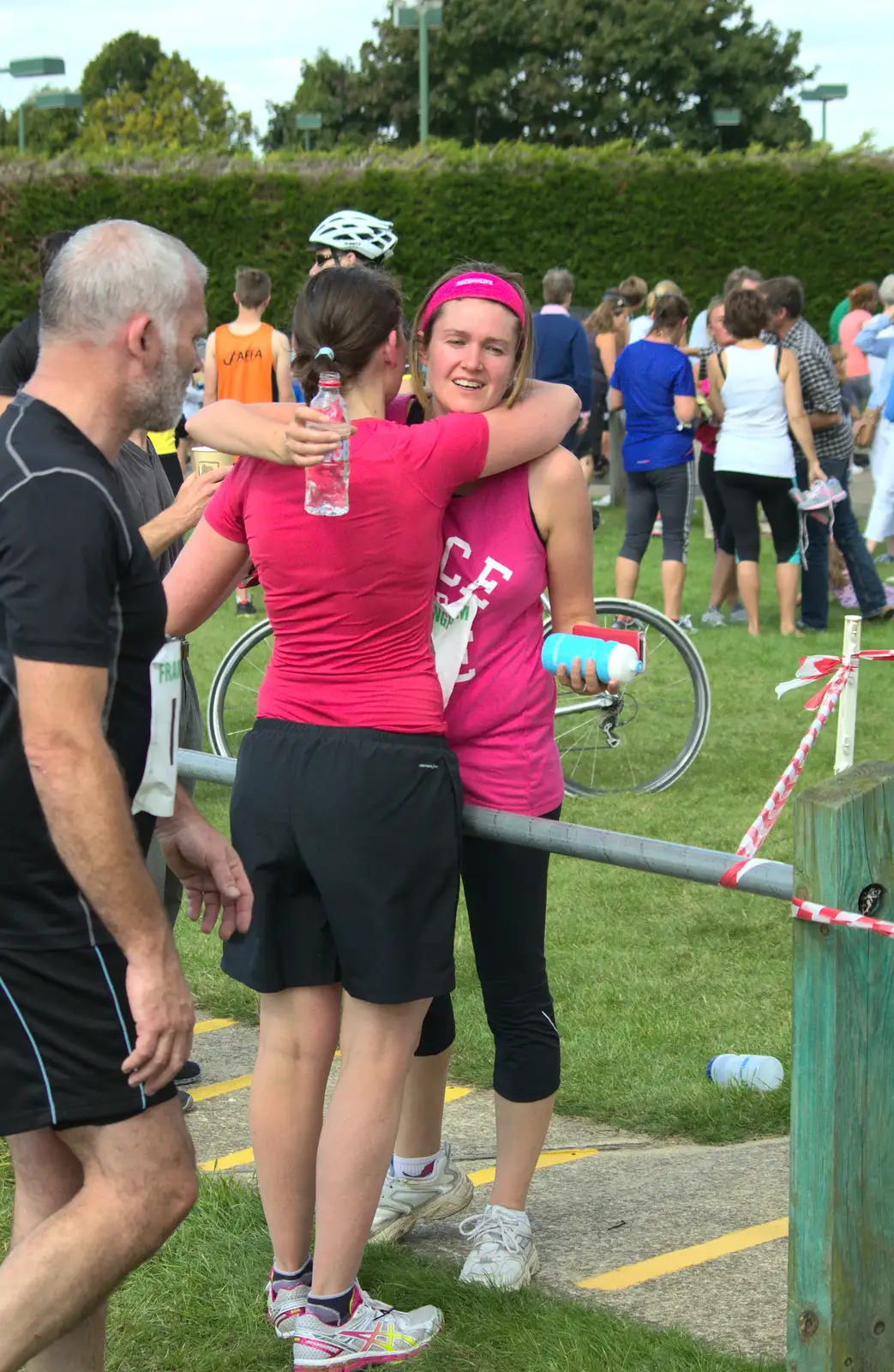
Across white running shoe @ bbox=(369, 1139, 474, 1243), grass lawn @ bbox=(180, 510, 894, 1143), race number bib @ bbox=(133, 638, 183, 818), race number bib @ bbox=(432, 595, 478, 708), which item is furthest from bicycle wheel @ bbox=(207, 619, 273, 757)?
race number bib @ bbox=(133, 638, 183, 818)

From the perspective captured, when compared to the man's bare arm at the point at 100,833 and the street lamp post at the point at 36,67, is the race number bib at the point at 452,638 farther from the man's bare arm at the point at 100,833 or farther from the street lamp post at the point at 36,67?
the street lamp post at the point at 36,67

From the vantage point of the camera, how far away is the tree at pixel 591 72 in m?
58.3

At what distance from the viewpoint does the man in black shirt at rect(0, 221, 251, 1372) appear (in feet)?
7.52

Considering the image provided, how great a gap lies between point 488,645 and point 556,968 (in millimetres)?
2434

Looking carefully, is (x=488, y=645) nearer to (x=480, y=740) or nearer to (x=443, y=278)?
(x=480, y=740)

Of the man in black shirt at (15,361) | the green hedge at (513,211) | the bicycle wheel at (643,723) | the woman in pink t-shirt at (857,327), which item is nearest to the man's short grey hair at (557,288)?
the woman in pink t-shirt at (857,327)

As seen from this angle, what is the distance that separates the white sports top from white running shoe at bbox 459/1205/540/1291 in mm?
7729

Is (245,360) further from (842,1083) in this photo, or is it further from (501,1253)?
(842,1083)

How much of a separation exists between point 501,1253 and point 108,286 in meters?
2.03

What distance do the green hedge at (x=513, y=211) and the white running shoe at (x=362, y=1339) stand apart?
2025 centimetres

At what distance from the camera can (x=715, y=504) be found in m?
11.4

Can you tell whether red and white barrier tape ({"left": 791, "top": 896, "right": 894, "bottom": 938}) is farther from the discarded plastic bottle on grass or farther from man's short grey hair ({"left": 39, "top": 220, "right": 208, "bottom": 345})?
the discarded plastic bottle on grass

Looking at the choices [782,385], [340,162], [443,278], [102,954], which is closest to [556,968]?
[443,278]

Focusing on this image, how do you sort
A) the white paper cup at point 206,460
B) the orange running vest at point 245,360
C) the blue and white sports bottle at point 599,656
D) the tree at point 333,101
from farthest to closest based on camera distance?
the tree at point 333,101
the orange running vest at point 245,360
the white paper cup at point 206,460
the blue and white sports bottle at point 599,656
